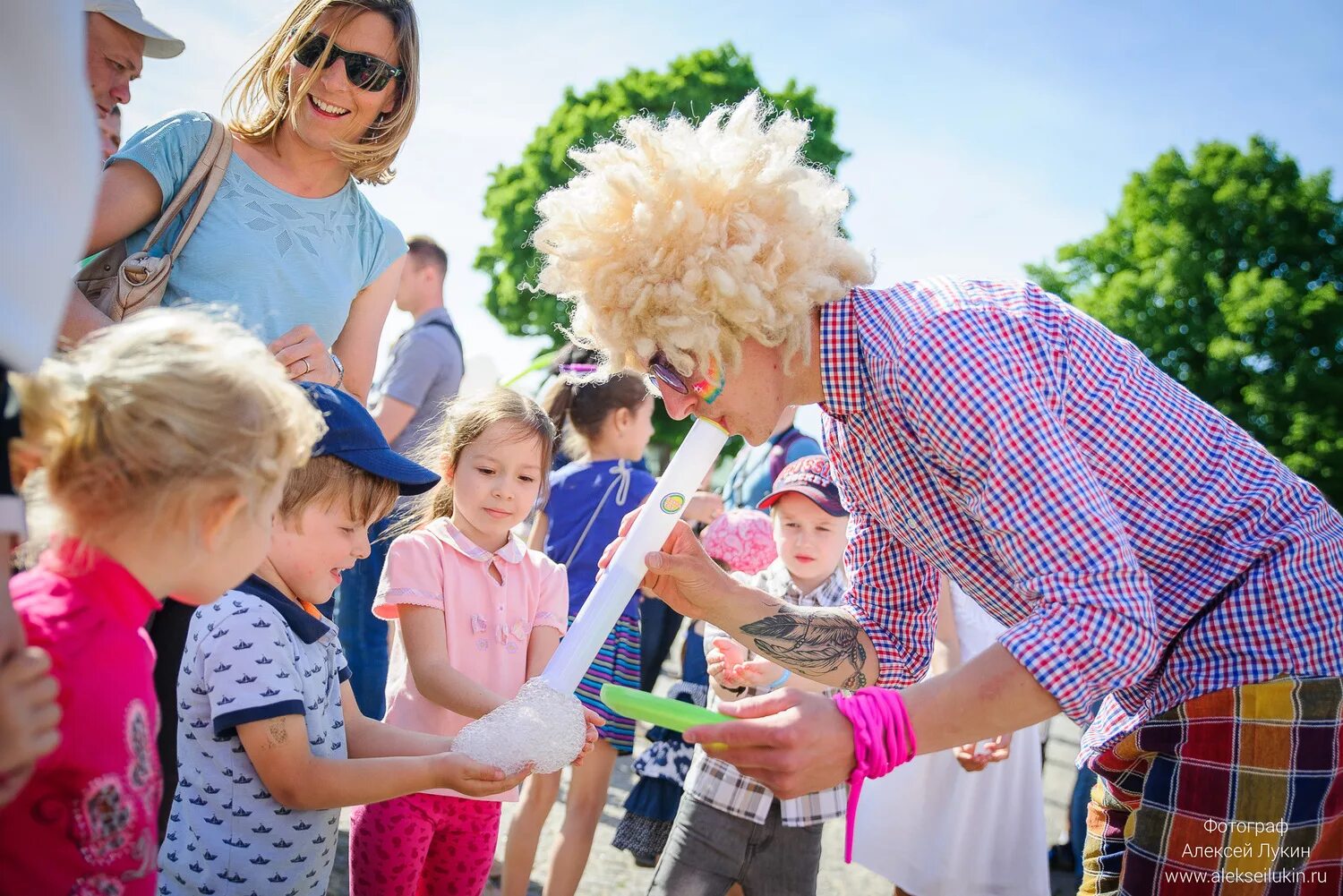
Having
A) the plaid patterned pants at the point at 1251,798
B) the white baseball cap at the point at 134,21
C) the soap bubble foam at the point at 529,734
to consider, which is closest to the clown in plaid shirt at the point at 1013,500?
the plaid patterned pants at the point at 1251,798

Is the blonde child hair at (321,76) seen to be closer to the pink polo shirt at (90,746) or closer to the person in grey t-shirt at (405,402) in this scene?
the person in grey t-shirt at (405,402)

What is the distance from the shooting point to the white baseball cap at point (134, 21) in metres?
3.08

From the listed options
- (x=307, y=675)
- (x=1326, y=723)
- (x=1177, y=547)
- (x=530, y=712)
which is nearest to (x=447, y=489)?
(x=307, y=675)

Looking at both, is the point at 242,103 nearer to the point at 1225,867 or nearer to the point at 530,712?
the point at 530,712

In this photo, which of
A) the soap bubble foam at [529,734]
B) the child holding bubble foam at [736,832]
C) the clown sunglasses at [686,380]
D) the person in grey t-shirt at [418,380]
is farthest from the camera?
the person in grey t-shirt at [418,380]

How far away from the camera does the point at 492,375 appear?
8867mm

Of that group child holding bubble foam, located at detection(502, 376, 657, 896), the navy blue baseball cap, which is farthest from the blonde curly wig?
child holding bubble foam, located at detection(502, 376, 657, 896)

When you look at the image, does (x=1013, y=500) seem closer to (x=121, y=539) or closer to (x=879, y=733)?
(x=879, y=733)

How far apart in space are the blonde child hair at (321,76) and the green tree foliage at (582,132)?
694 inches

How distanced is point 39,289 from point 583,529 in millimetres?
3417

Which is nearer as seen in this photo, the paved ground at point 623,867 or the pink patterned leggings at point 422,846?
the pink patterned leggings at point 422,846

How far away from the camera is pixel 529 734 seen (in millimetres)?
1937

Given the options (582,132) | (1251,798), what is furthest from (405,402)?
(582,132)

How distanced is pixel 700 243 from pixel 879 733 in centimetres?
103
